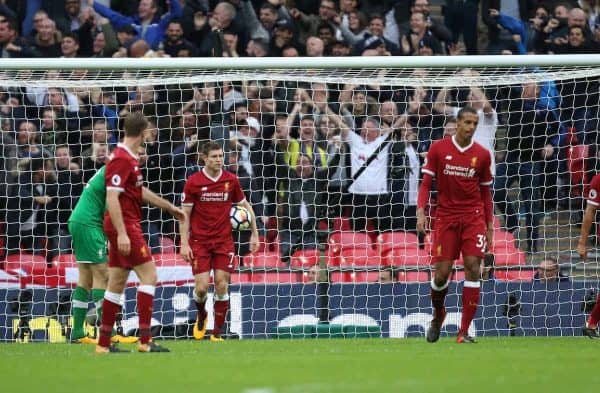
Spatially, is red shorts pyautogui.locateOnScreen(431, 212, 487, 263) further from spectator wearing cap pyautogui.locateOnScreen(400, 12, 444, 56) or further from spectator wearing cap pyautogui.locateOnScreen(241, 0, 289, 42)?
spectator wearing cap pyautogui.locateOnScreen(241, 0, 289, 42)

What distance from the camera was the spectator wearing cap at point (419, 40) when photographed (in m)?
17.4

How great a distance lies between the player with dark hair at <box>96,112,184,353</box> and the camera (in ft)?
33.1

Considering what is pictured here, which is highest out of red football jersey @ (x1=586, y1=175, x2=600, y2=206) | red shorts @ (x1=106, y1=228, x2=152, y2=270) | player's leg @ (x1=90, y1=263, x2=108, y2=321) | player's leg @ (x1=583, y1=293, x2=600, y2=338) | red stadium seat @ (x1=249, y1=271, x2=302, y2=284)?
red football jersey @ (x1=586, y1=175, x2=600, y2=206)

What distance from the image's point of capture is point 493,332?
14625 millimetres

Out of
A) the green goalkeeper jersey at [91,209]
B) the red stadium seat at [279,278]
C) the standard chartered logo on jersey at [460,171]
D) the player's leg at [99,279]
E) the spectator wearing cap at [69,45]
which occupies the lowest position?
the red stadium seat at [279,278]

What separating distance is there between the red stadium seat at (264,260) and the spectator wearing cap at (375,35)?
3.91 metres

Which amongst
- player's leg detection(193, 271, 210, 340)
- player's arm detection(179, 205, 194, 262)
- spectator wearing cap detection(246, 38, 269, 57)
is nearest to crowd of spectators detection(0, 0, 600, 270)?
spectator wearing cap detection(246, 38, 269, 57)

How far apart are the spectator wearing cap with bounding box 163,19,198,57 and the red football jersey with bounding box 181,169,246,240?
155 inches

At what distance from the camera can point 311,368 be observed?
29.8 ft

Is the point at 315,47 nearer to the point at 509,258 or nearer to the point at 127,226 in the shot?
the point at 509,258

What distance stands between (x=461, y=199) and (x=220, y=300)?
3.02 metres

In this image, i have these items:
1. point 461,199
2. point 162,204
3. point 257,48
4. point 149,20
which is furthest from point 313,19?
point 162,204

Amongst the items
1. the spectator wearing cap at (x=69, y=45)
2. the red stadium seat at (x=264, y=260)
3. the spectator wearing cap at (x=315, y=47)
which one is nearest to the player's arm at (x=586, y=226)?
the red stadium seat at (x=264, y=260)

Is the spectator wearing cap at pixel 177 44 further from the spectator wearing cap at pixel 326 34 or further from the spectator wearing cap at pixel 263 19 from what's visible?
the spectator wearing cap at pixel 326 34
